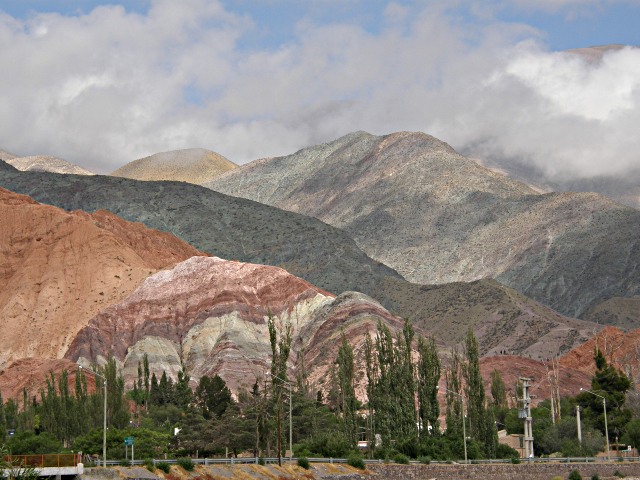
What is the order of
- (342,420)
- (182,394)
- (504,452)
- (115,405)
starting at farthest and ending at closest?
(182,394) → (115,405) → (342,420) → (504,452)

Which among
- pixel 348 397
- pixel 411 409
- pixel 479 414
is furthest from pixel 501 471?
pixel 348 397

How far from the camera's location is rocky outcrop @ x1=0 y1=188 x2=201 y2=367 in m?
179

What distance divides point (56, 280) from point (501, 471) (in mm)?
118789

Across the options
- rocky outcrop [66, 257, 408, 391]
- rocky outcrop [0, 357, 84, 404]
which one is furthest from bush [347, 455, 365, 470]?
rocky outcrop [66, 257, 408, 391]

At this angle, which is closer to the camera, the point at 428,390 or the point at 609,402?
the point at 428,390

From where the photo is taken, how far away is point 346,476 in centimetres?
7100

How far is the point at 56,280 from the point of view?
18675 centimetres

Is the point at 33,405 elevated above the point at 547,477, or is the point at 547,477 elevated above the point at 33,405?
the point at 33,405

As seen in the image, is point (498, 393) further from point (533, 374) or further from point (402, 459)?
point (402, 459)

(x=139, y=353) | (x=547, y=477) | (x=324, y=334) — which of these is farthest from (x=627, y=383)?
(x=139, y=353)

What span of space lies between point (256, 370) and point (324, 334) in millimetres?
18769

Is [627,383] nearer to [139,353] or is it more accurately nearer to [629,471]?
[629,471]

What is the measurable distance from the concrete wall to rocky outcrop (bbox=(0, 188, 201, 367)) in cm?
10628

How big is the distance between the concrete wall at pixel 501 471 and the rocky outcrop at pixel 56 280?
10628cm
